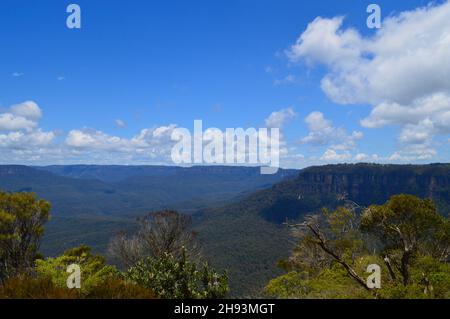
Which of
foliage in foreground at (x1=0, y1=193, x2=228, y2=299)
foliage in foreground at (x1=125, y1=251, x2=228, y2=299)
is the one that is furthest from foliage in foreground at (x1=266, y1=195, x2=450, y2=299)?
foliage in foreground at (x1=0, y1=193, x2=228, y2=299)

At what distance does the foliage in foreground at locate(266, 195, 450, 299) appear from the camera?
16.9 metres

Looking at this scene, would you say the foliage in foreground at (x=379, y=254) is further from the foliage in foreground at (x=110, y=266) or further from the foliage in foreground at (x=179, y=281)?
the foliage in foreground at (x=110, y=266)

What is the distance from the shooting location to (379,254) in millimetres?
30109

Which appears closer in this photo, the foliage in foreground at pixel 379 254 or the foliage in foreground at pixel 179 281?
the foliage in foreground at pixel 379 254

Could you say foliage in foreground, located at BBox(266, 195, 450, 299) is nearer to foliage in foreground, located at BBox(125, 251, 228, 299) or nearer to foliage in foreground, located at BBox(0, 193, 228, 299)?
foliage in foreground, located at BBox(125, 251, 228, 299)

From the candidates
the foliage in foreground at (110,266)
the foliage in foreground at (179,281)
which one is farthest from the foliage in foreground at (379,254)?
the foliage in foreground at (110,266)

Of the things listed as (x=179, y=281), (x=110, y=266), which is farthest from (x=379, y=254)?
(x=110, y=266)

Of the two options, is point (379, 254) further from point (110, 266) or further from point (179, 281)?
point (110, 266)

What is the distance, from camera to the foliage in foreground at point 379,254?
55.4ft

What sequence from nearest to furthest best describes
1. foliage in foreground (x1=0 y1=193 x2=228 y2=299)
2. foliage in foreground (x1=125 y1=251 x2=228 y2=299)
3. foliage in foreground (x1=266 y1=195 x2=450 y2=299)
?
foliage in foreground (x1=0 y1=193 x2=228 y2=299) < foliage in foreground (x1=266 y1=195 x2=450 y2=299) < foliage in foreground (x1=125 y1=251 x2=228 y2=299)

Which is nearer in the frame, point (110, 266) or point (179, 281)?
point (179, 281)

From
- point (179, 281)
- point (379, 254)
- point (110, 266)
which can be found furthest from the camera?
point (110, 266)

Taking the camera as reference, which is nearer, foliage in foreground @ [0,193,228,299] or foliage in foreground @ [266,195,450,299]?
foliage in foreground @ [0,193,228,299]
